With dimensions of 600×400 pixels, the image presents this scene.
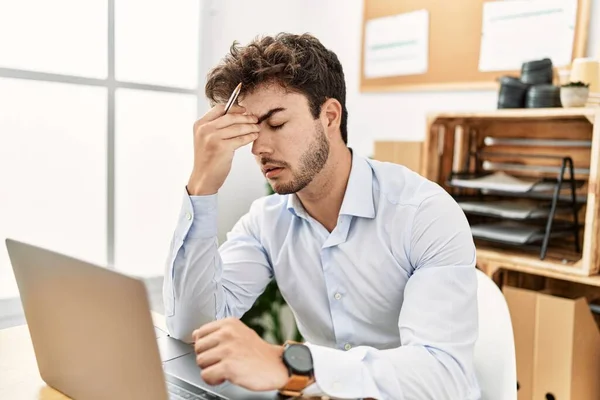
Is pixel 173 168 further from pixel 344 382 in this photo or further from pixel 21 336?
pixel 344 382

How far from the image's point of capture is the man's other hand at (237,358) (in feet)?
2.34

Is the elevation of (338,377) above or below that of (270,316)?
above

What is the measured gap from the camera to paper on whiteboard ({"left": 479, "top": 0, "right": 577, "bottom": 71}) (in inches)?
70.4

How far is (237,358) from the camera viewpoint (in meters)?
0.72

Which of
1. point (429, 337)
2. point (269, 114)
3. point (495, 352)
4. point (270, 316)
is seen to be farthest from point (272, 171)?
point (270, 316)

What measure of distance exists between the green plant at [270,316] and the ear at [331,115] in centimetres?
107

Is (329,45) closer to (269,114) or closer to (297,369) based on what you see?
(269,114)

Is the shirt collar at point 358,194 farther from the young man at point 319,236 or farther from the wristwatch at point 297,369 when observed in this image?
the wristwatch at point 297,369

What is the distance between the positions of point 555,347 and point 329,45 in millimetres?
1643

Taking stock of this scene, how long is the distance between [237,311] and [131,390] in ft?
2.14

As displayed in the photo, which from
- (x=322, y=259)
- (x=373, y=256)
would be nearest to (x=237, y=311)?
(x=322, y=259)

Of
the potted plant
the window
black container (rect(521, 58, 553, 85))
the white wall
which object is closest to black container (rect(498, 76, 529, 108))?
black container (rect(521, 58, 553, 85))

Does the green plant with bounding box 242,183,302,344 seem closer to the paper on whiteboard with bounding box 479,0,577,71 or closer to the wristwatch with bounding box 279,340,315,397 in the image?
the paper on whiteboard with bounding box 479,0,577,71

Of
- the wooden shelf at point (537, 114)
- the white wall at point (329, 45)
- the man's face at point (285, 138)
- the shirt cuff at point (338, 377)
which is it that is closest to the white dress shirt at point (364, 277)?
the shirt cuff at point (338, 377)
